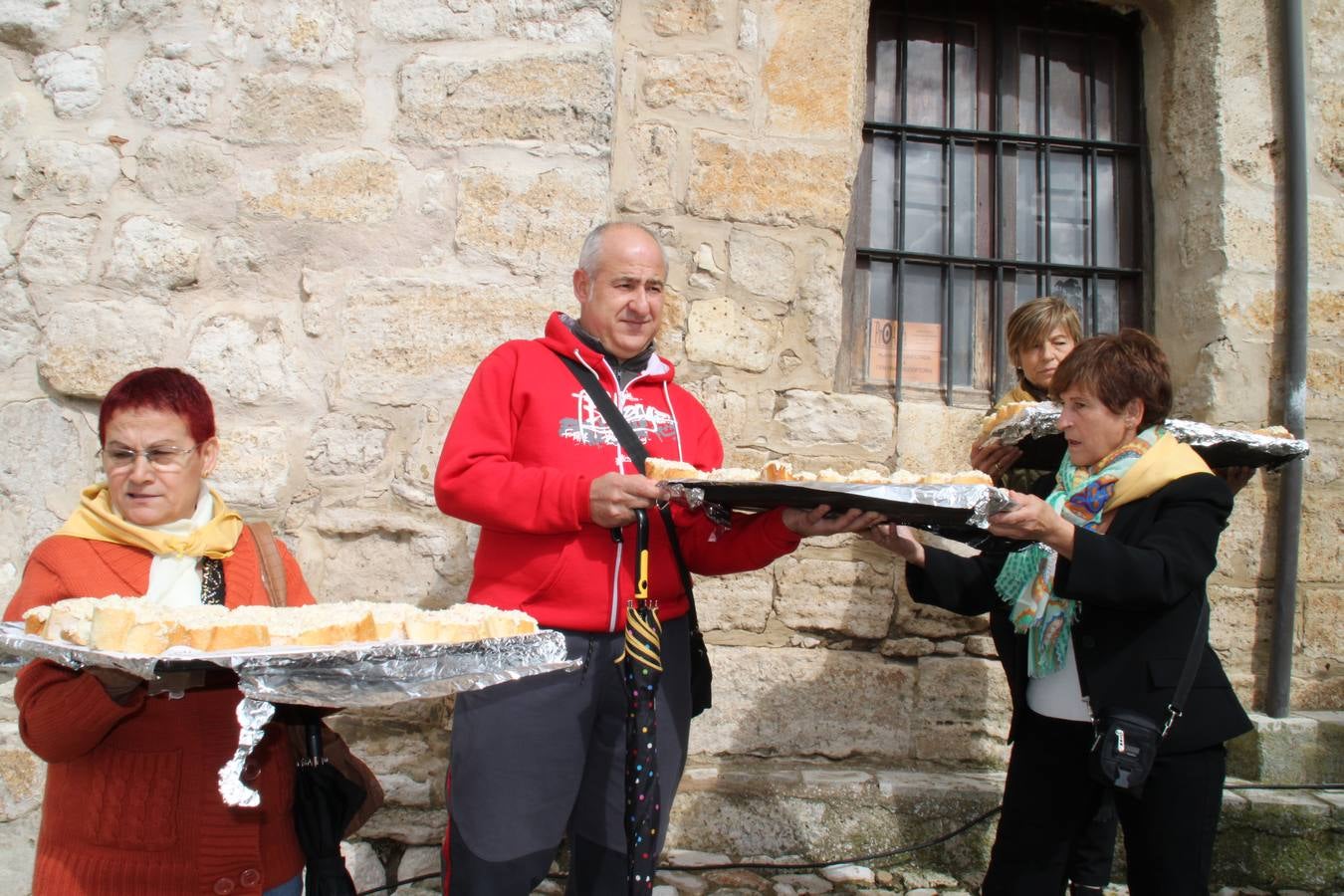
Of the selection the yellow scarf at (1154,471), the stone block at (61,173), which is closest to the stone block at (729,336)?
the yellow scarf at (1154,471)

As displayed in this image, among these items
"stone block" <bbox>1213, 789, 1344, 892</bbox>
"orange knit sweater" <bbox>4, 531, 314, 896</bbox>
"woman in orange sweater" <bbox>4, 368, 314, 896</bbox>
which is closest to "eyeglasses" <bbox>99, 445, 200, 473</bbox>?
"woman in orange sweater" <bbox>4, 368, 314, 896</bbox>

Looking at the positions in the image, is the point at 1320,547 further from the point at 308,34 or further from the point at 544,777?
the point at 308,34

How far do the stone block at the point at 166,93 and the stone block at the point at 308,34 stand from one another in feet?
0.80

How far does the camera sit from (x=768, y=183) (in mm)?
3152

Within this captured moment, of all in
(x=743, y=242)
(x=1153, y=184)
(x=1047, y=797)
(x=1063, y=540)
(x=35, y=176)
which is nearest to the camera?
(x=1063, y=540)

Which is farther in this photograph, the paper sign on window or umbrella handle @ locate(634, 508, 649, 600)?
the paper sign on window

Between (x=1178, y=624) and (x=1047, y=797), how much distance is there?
0.46m

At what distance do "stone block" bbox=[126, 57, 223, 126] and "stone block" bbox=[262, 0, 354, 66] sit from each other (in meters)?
0.24

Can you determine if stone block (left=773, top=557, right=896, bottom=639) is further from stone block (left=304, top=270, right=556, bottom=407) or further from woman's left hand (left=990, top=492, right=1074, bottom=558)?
woman's left hand (left=990, top=492, right=1074, bottom=558)

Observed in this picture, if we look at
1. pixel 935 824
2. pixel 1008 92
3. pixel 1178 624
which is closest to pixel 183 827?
pixel 1178 624

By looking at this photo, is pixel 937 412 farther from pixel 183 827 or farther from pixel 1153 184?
pixel 183 827

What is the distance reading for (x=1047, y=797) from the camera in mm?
2062

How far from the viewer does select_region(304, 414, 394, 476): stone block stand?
2.85m

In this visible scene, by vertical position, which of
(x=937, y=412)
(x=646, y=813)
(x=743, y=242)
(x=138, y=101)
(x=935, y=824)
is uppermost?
(x=138, y=101)
